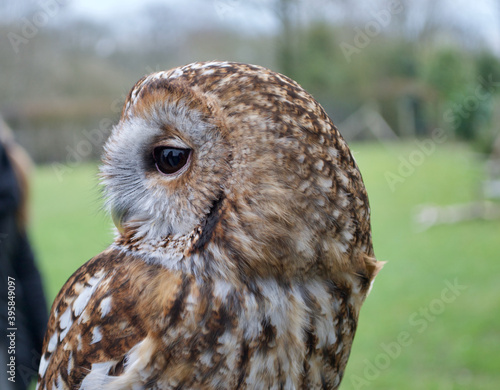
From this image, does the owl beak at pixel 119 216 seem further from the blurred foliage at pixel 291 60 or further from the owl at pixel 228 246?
the blurred foliage at pixel 291 60

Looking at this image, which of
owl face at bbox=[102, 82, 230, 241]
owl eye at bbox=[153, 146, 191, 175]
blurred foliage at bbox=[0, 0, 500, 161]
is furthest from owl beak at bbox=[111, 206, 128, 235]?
blurred foliage at bbox=[0, 0, 500, 161]

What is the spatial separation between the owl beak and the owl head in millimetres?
99

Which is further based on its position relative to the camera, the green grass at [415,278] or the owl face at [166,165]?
the green grass at [415,278]

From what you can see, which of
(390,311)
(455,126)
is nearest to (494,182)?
(455,126)

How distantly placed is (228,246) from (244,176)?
0.15 metres

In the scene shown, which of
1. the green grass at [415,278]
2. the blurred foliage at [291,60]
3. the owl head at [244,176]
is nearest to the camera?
the owl head at [244,176]

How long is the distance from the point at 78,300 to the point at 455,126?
775cm

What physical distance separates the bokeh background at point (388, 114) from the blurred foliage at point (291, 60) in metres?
0.04

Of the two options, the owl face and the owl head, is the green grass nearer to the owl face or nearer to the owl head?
the owl face

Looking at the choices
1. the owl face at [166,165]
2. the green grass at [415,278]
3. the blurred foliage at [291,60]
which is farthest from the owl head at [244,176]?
the blurred foliage at [291,60]

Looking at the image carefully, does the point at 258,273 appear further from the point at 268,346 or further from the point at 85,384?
the point at 85,384

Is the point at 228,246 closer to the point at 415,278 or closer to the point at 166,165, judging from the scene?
the point at 166,165

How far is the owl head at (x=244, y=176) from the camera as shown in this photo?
97 centimetres

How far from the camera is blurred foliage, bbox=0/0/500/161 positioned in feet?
23.5
